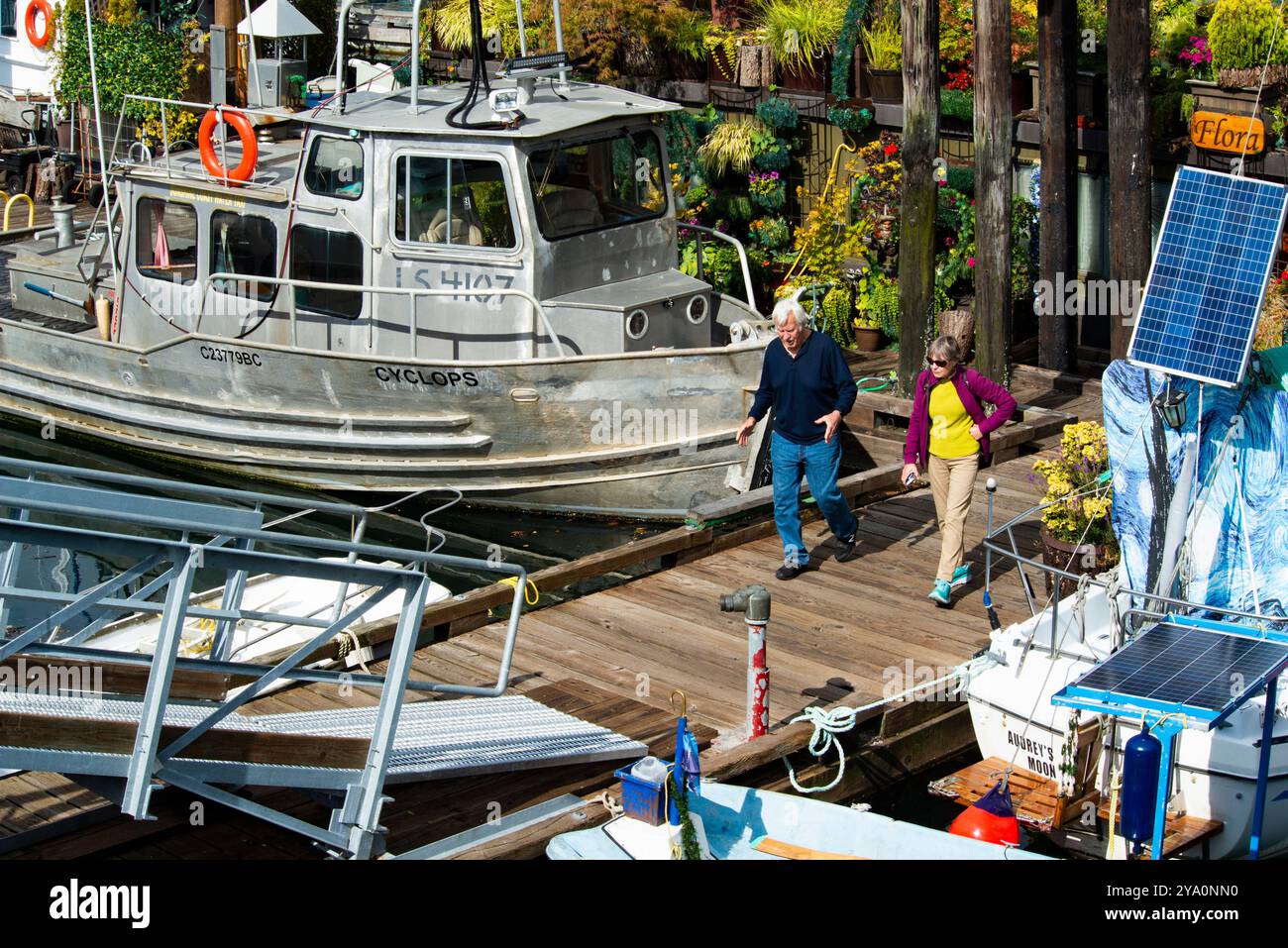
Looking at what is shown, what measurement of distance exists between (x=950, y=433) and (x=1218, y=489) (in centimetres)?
182

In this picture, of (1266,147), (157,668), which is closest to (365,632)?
(157,668)

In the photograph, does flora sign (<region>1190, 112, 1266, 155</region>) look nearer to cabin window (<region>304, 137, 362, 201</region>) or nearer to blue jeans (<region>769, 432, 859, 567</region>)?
blue jeans (<region>769, 432, 859, 567</region>)

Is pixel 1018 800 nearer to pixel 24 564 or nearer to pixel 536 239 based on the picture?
pixel 536 239

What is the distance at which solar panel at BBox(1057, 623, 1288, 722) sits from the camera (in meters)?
6.37

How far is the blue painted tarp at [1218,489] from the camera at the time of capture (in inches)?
310

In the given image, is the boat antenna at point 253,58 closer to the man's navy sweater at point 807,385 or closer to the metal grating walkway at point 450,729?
the man's navy sweater at point 807,385

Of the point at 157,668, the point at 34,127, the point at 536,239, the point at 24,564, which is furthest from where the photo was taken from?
the point at 34,127

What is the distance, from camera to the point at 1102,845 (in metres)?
7.23

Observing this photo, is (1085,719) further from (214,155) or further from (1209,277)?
(214,155)

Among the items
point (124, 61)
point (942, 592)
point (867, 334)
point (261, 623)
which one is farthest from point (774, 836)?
point (124, 61)

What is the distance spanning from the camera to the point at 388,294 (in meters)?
13.4

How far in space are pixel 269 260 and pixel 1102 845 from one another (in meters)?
9.16

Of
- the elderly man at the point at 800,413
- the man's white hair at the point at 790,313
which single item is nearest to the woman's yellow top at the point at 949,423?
the elderly man at the point at 800,413

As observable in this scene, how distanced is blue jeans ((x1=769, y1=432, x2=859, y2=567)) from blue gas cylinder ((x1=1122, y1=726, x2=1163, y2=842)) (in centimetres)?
389
